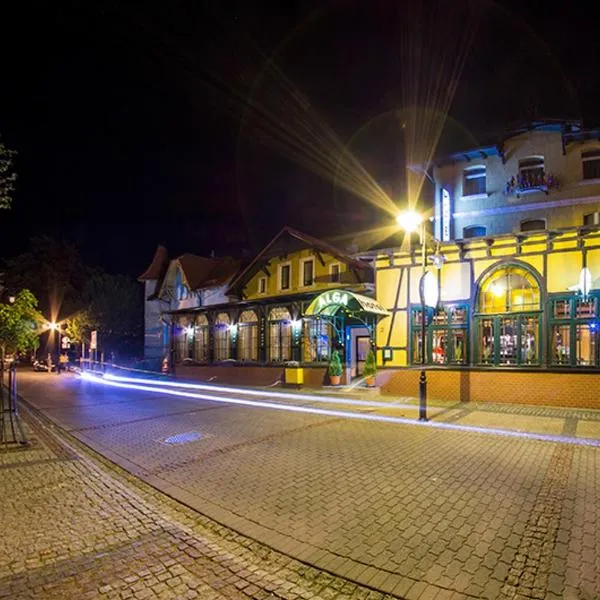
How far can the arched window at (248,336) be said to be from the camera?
82.0 ft

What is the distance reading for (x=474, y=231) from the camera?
22.0 metres

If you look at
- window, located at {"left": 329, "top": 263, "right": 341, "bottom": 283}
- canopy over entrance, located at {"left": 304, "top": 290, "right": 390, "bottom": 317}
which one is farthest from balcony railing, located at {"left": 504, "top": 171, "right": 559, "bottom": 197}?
canopy over entrance, located at {"left": 304, "top": 290, "right": 390, "bottom": 317}

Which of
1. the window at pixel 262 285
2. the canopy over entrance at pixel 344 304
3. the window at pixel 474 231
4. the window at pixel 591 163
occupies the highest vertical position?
the window at pixel 591 163

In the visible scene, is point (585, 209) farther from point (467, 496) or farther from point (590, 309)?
point (467, 496)

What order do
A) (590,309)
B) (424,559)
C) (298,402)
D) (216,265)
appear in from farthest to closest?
(216,265) → (298,402) → (590,309) → (424,559)

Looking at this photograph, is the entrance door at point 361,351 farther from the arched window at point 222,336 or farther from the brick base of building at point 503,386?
the arched window at point 222,336

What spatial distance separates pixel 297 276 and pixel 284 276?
118 centimetres

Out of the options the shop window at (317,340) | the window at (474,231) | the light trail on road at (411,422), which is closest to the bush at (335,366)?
the shop window at (317,340)

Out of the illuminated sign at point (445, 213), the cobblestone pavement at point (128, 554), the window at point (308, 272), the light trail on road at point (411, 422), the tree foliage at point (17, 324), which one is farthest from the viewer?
the window at point (308, 272)

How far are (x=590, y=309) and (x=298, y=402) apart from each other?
1039cm

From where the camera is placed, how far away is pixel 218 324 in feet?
90.4

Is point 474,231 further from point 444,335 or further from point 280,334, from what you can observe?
point 280,334

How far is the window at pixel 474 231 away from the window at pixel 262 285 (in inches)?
458

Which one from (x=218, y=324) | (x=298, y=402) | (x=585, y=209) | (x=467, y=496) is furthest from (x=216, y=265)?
(x=467, y=496)
